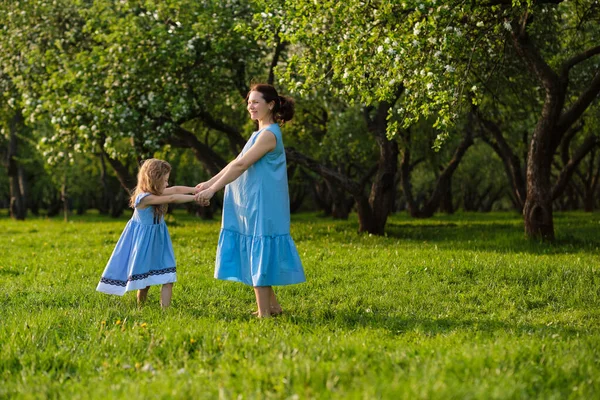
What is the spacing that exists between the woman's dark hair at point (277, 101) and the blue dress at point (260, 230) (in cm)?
22

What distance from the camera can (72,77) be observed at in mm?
16844

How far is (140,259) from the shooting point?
810cm

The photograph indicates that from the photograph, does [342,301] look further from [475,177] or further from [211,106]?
[475,177]

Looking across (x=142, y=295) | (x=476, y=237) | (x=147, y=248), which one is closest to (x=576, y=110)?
(x=476, y=237)

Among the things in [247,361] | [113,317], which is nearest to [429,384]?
[247,361]

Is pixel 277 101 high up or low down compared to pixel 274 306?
up

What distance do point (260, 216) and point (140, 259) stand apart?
5.93 ft

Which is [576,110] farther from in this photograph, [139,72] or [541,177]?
[139,72]

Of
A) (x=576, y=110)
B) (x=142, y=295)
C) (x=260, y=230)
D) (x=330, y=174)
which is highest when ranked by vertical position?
(x=576, y=110)

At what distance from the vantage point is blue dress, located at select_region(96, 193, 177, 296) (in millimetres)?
8086

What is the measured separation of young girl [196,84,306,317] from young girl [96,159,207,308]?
85cm

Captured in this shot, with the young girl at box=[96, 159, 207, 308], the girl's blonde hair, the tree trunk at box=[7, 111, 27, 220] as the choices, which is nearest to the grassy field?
the young girl at box=[96, 159, 207, 308]

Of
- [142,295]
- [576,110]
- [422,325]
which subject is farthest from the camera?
[576,110]

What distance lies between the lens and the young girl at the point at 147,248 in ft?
26.6
